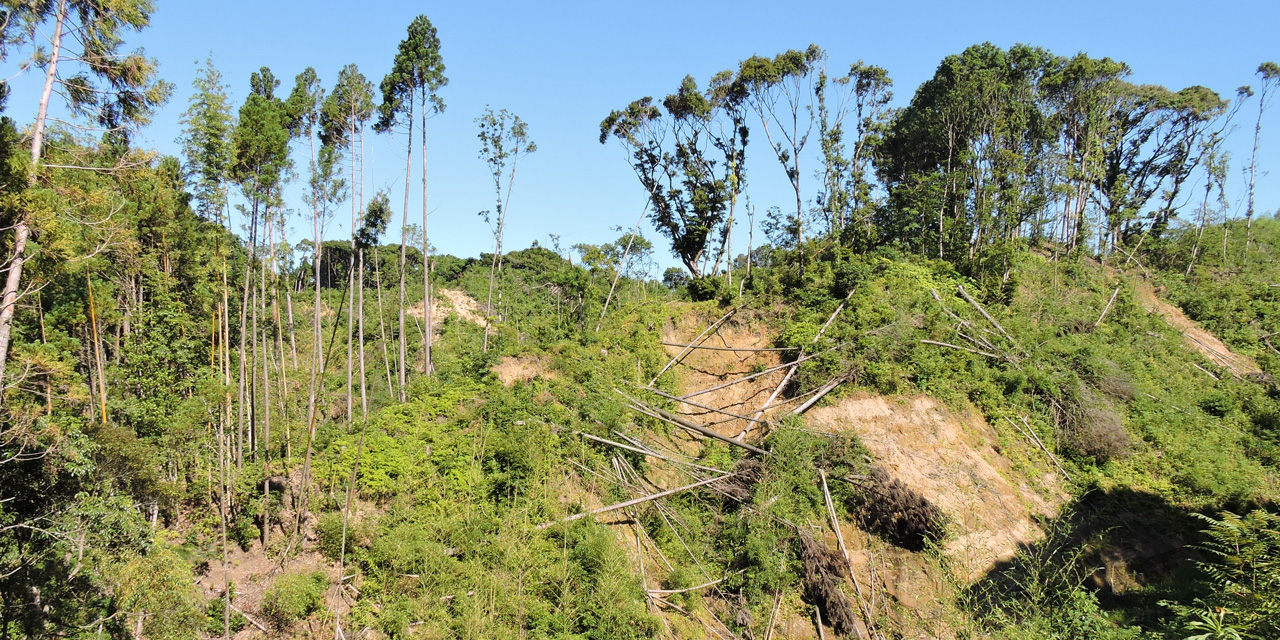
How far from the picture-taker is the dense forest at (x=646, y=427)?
291 inches

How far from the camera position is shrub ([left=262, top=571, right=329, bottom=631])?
8234 millimetres

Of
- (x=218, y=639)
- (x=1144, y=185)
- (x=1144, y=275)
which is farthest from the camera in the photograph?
(x=1144, y=185)

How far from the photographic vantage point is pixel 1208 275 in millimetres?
20562

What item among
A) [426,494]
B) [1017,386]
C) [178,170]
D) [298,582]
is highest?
[178,170]

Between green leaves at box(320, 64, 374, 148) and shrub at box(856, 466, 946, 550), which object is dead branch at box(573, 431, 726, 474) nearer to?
shrub at box(856, 466, 946, 550)

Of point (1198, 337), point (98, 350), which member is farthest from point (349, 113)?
point (1198, 337)

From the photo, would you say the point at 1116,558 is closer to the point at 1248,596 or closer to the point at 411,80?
the point at 1248,596

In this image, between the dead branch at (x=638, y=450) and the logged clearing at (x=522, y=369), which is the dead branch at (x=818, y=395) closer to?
the dead branch at (x=638, y=450)

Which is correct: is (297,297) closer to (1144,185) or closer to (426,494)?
(426,494)

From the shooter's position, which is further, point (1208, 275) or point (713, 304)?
point (1208, 275)

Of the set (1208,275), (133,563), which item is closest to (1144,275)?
(1208,275)

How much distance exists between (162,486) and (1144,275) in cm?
2818

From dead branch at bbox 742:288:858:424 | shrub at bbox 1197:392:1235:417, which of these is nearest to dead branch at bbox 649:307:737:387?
dead branch at bbox 742:288:858:424

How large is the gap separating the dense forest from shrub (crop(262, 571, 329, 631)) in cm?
4
